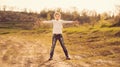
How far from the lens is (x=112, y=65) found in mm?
13016

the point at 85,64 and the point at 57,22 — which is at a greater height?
the point at 57,22

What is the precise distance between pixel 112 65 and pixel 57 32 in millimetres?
2439

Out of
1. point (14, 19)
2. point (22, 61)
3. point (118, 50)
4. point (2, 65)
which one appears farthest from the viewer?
point (14, 19)

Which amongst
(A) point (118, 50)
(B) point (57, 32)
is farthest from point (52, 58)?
(A) point (118, 50)

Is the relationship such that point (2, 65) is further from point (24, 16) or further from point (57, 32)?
point (24, 16)

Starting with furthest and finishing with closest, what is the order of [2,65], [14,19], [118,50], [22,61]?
[14,19]
[118,50]
[22,61]
[2,65]

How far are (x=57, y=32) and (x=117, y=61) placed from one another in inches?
103

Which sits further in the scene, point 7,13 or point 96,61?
point 7,13

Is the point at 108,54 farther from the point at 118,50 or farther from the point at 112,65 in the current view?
the point at 112,65

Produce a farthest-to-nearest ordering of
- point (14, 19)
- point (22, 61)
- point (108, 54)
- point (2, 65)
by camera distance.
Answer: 1. point (14, 19)
2. point (108, 54)
3. point (22, 61)
4. point (2, 65)

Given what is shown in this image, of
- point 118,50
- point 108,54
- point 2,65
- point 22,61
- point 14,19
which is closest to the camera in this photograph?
point 2,65

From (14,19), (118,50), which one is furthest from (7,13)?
(118,50)

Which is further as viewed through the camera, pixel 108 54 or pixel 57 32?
pixel 108 54

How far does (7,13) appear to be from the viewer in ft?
280
